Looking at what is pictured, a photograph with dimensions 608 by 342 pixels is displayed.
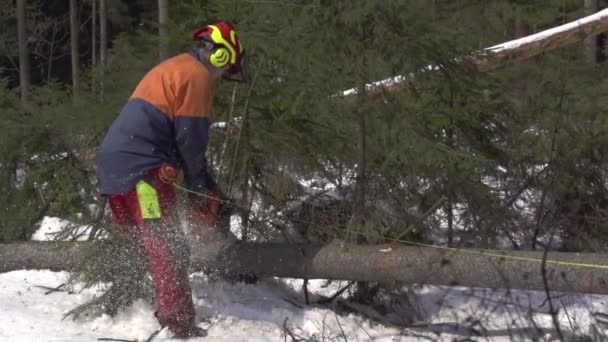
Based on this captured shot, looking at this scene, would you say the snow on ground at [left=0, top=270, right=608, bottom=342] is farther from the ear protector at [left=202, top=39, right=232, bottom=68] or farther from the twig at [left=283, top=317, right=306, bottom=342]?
the ear protector at [left=202, top=39, right=232, bottom=68]

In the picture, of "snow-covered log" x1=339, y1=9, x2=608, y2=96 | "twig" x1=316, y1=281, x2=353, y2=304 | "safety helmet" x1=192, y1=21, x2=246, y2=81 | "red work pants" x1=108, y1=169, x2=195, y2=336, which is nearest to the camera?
"red work pants" x1=108, y1=169, x2=195, y2=336

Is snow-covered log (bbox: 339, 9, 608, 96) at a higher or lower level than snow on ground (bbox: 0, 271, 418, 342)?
higher

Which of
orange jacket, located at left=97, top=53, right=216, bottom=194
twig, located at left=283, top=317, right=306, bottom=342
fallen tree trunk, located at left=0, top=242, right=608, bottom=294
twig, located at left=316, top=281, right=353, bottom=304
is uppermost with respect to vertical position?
orange jacket, located at left=97, top=53, right=216, bottom=194

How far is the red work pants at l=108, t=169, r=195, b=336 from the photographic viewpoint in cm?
418

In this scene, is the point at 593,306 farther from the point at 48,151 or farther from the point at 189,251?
the point at 48,151

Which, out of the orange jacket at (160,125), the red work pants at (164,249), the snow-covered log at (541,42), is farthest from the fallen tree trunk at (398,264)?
the snow-covered log at (541,42)

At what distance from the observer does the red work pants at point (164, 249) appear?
4180 mm

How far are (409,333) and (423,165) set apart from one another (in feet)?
3.76

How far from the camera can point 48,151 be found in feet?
22.0

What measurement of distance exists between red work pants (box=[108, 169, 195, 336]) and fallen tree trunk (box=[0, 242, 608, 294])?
351 mm

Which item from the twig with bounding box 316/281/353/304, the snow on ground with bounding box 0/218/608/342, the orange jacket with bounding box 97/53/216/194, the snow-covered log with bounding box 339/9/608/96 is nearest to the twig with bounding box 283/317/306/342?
the snow on ground with bounding box 0/218/608/342

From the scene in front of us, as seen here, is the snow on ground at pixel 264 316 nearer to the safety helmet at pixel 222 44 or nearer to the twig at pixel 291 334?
the twig at pixel 291 334

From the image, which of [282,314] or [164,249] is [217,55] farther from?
[282,314]

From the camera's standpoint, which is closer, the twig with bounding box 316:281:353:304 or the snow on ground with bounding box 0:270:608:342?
the snow on ground with bounding box 0:270:608:342
